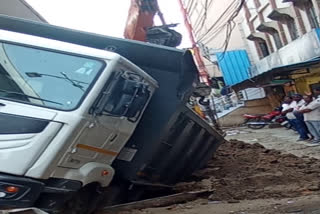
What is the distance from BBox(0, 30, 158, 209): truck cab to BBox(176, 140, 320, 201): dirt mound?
2.67m

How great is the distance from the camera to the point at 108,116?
16.2 feet

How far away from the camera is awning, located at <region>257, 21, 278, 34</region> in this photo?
975 inches

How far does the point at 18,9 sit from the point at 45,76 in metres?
7.60

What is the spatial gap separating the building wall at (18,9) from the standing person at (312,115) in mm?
7566

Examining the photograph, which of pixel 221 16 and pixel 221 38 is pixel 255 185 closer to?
pixel 221 16

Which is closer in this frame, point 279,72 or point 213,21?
point 279,72

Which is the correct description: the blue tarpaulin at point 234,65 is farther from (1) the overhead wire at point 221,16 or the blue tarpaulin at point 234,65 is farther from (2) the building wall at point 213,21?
(1) the overhead wire at point 221,16

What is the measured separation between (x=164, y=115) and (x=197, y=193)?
1790 millimetres

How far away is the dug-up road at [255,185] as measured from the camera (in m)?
6.03

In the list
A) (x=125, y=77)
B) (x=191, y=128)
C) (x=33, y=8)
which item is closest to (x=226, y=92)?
(x=33, y=8)

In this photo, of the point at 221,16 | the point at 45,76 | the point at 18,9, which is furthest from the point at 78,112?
the point at 221,16

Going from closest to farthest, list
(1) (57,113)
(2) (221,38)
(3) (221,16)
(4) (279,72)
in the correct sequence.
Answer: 1. (1) (57,113)
2. (4) (279,72)
3. (3) (221,16)
4. (2) (221,38)

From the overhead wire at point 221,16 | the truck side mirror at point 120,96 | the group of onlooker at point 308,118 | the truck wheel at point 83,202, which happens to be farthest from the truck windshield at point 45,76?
the overhead wire at point 221,16

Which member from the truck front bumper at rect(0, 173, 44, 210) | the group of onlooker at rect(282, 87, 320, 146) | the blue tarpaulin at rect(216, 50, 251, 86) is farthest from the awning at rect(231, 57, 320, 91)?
the truck front bumper at rect(0, 173, 44, 210)
